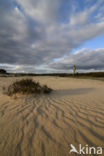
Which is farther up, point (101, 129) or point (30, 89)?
point (30, 89)

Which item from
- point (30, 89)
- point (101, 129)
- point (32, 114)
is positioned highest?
point (30, 89)

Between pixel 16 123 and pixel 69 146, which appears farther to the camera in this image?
pixel 16 123

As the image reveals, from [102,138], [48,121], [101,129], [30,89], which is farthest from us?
[30,89]

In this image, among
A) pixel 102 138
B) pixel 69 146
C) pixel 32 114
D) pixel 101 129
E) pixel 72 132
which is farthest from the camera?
pixel 32 114

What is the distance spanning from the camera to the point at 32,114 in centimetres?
243

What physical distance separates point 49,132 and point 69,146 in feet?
1.58

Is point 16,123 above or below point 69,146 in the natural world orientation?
above

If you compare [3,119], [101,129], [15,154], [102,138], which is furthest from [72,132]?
[3,119]

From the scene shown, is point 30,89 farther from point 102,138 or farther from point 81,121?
point 102,138

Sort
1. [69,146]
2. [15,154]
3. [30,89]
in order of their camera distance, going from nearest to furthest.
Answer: [15,154]
[69,146]
[30,89]

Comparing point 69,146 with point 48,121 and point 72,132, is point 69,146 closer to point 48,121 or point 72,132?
point 72,132

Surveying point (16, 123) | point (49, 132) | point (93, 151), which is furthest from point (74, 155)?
point (16, 123)

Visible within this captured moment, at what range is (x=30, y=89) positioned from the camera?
4.33 meters

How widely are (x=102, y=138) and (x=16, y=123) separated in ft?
6.57
